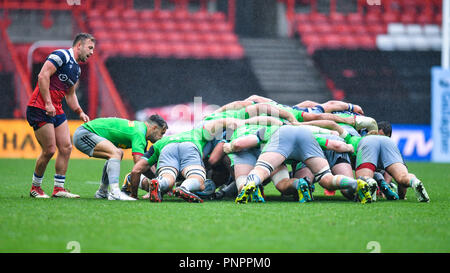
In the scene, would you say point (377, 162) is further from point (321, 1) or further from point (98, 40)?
point (321, 1)

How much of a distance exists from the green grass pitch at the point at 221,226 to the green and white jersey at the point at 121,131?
0.67 meters

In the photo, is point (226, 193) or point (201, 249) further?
point (226, 193)

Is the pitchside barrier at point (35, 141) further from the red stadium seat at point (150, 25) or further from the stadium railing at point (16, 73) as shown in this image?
the red stadium seat at point (150, 25)

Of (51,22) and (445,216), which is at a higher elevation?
(51,22)

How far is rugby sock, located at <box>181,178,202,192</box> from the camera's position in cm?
589

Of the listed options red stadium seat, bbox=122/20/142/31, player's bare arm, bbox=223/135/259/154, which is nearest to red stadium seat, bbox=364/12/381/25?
red stadium seat, bbox=122/20/142/31

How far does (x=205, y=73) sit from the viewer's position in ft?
50.6

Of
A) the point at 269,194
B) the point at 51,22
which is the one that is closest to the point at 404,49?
the point at 51,22

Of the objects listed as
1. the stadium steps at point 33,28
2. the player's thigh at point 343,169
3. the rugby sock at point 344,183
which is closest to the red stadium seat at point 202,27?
the stadium steps at point 33,28

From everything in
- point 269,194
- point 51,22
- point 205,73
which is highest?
point 51,22

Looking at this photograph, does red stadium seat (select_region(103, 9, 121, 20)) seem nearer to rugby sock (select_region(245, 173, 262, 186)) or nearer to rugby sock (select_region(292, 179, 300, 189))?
rugby sock (select_region(292, 179, 300, 189))

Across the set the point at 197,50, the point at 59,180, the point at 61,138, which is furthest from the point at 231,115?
the point at 197,50

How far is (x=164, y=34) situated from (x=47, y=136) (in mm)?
11043

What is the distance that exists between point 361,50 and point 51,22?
7.70 metres
